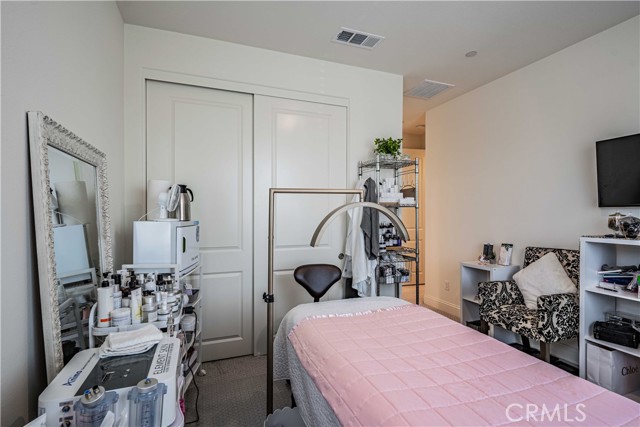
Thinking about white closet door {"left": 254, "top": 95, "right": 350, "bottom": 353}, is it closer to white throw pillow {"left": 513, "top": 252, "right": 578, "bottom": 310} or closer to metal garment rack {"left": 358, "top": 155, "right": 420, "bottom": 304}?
metal garment rack {"left": 358, "top": 155, "right": 420, "bottom": 304}

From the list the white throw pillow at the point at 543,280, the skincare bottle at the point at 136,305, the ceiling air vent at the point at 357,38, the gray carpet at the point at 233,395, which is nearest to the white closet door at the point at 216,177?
the gray carpet at the point at 233,395

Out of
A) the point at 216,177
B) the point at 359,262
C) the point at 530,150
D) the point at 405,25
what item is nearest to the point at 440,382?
the point at 359,262

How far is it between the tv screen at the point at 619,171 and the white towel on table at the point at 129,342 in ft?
10.4

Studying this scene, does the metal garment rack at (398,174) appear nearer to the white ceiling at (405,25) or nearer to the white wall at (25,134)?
the white ceiling at (405,25)

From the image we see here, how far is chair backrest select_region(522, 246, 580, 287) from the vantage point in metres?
2.55

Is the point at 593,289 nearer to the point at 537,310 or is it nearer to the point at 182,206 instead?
the point at 537,310

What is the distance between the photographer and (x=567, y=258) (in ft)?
8.64

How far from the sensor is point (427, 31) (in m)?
2.56

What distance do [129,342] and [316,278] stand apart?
1.36 meters

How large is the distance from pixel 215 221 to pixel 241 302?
0.78 meters

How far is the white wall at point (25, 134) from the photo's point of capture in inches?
39.8

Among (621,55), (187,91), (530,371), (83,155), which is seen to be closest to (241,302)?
(83,155)

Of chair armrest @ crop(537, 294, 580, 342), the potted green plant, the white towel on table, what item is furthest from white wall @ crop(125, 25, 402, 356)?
chair armrest @ crop(537, 294, 580, 342)

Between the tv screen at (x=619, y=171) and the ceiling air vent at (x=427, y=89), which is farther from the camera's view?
the ceiling air vent at (x=427, y=89)
